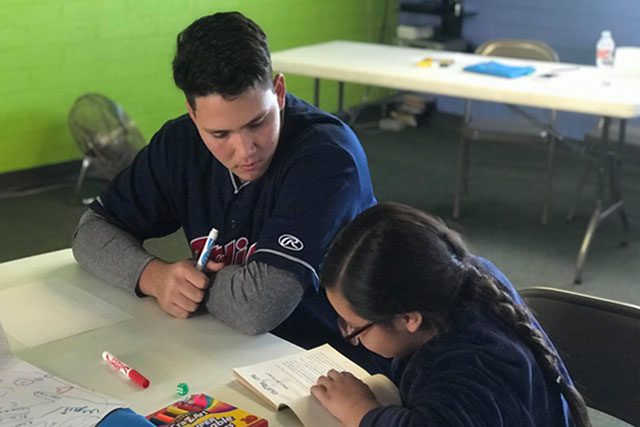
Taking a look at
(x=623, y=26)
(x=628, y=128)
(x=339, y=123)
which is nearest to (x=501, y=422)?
(x=339, y=123)

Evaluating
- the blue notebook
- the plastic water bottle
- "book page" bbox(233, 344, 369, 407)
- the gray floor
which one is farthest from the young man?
the plastic water bottle

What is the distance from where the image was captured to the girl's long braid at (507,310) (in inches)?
50.0

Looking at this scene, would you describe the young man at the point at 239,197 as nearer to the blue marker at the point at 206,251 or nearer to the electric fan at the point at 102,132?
the blue marker at the point at 206,251

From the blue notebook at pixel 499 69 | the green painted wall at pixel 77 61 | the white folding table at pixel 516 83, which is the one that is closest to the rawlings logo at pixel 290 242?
the white folding table at pixel 516 83

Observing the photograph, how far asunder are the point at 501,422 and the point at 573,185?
421 cm

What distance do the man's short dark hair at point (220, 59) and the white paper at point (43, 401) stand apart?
0.54 meters

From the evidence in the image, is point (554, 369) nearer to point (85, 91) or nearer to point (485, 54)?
point (485, 54)

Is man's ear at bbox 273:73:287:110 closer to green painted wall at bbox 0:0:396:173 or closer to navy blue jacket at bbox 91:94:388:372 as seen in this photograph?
navy blue jacket at bbox 91:94:388:372

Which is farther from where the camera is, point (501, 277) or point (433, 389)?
point (501, 277)

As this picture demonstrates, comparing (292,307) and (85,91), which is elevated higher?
(292,307)

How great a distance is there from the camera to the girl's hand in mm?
1291

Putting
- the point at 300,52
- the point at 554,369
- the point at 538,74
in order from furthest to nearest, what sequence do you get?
the point at 300,52 → the point at 538,74 → the point at 554,369

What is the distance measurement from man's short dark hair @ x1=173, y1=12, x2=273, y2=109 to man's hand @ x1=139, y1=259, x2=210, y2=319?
304 millimetres

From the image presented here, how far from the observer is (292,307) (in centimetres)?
164
